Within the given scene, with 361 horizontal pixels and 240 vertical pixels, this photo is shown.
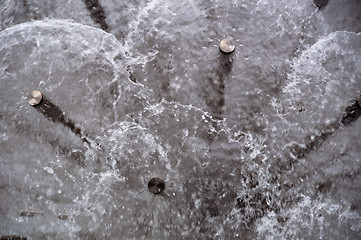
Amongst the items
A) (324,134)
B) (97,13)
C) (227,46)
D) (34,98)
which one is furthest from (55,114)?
(324,134)

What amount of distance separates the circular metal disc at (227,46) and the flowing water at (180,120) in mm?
51

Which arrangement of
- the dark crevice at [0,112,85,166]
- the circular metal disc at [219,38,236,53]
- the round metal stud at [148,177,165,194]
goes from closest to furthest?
the round metal stud at [148,177,165,194] < the dark crevice at [0,112,85,166] < the circular metal disc at [219,38,236,53]

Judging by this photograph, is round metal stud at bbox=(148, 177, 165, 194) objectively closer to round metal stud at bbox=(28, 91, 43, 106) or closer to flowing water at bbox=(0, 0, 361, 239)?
flowing water at bbox=(0, 0, 361, 239)

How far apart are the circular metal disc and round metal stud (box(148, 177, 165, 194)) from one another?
1.00 metres

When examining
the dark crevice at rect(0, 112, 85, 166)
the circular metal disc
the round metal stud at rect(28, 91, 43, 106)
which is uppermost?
the circular metal disc

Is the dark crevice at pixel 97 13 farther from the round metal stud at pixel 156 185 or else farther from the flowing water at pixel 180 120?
the round metal stud at pixel 156 185

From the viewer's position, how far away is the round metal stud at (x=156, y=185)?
1.65 m

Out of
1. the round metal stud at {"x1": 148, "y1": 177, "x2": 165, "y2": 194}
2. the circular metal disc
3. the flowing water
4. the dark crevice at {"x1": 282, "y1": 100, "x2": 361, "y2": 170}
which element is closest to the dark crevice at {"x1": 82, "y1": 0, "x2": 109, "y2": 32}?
the flowing water

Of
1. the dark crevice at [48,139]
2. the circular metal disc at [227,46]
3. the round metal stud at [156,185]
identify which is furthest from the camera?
the circular metal disc at [227,46]

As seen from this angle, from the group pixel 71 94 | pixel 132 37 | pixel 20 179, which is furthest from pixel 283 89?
pixel 20 179

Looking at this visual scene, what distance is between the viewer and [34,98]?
179 cm

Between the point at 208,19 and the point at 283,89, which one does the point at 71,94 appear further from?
the point at 283,89

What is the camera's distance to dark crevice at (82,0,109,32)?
6.52 feet

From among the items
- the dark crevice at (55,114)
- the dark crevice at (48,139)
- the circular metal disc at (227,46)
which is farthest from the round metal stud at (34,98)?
the circular metal disc at (227,46)
